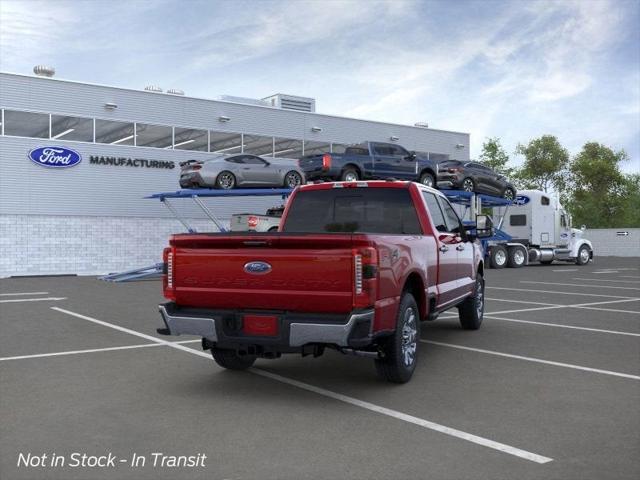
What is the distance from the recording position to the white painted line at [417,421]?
169 inches

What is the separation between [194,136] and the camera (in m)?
29.4

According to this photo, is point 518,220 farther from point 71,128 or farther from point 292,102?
point 71,128

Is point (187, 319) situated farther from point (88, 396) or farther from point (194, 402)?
point (88, 396)

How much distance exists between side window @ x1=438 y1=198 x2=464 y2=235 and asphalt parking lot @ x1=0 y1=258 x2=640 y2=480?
149 centimetres

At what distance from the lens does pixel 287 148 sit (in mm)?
32156

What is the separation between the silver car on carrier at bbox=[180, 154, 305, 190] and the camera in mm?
22750

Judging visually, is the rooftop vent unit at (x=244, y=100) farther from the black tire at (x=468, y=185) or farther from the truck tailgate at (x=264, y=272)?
the truck tailgate at (x=264, y=272)

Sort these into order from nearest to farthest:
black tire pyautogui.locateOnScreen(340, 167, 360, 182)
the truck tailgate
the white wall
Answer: the truck tailgate → black tire pyautogui.locateOnScreen(340, 167, 360, 182) → the white wall

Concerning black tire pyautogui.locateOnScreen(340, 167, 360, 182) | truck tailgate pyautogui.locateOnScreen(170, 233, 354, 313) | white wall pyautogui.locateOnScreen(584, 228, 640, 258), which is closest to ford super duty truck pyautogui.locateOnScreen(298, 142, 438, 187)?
black tire pyautogui.locateOnScreen(340, 167, 360, 182)

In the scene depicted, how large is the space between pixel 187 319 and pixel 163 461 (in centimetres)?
185

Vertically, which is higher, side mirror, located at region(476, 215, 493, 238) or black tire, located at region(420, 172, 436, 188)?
black tire, located at region(420, 172, 436, 188)

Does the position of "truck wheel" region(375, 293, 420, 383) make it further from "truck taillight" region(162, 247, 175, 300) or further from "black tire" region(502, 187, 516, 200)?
"black tire" region(502, 187, 516, 200)

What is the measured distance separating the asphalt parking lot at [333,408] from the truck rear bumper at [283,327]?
21.0 inches

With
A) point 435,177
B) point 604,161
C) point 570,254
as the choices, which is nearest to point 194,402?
point 435,177
